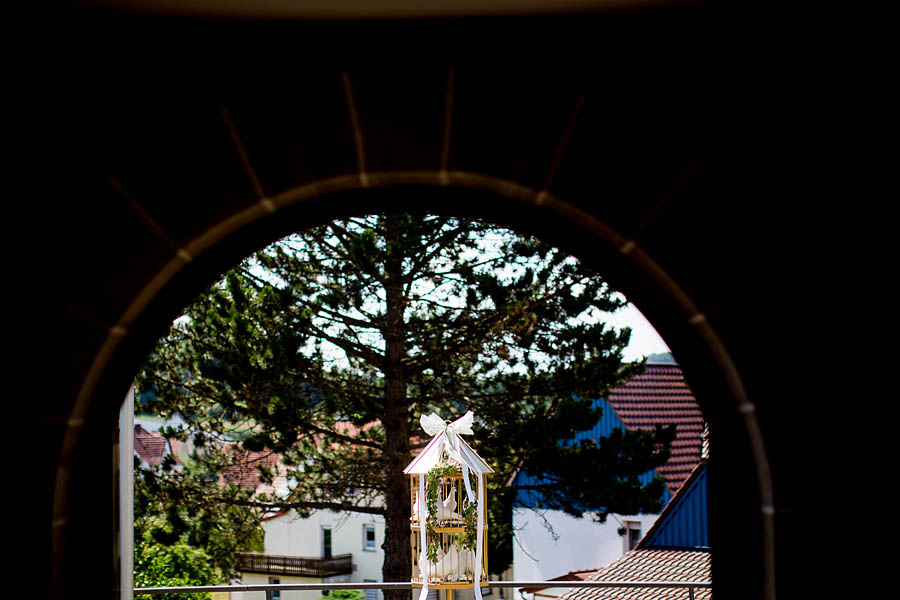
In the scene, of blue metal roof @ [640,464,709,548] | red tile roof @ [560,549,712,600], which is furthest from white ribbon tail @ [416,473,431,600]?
blue metal roof @ [640,464,709,548]

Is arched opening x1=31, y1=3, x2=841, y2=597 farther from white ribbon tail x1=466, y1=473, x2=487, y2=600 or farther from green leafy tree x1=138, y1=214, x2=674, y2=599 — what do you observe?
green leafy tree x1=138, y1=214, x2=674, y2=599

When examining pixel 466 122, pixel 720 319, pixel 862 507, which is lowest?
pixel 862 507

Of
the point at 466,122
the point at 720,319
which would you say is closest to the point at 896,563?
the point at 720,319

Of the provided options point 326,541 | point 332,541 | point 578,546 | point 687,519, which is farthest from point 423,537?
point 326,541

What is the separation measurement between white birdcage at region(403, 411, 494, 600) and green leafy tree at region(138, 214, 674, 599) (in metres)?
3.55

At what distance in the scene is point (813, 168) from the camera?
1.71 metres

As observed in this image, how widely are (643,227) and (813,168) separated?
35 cm

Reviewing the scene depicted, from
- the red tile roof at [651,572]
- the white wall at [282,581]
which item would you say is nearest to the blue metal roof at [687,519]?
the red tile roof at [651,572]

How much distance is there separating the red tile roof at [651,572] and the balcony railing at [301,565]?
47.1 ft

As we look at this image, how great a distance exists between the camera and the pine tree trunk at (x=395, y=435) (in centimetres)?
1026

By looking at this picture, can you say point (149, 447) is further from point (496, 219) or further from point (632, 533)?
point (496, 219)

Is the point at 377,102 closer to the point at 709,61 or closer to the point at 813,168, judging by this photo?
the point at 709,61

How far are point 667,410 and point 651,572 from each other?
19.8ft

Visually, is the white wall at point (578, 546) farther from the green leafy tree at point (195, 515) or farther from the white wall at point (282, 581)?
the white wall at point (282, 581)
